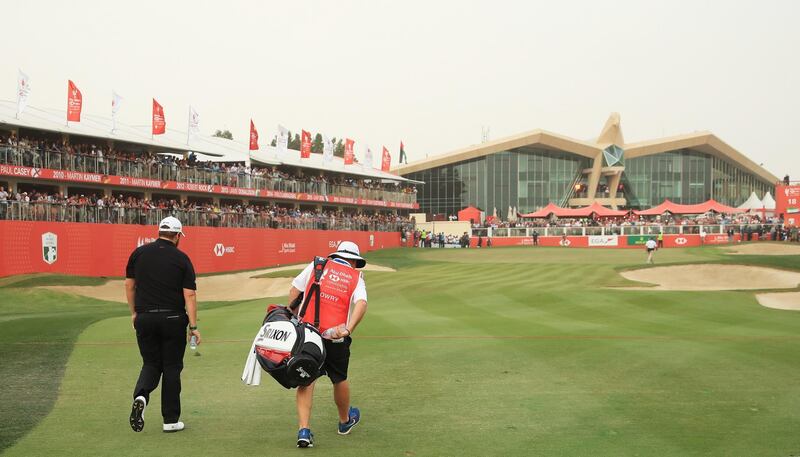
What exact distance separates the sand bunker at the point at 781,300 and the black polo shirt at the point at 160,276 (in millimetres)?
21527

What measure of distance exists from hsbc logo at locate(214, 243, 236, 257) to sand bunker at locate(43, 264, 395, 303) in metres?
2.64

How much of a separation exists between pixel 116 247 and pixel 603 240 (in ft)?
158

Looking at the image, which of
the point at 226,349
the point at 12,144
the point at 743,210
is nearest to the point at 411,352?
the point at 226,349

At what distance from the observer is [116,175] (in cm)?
4328

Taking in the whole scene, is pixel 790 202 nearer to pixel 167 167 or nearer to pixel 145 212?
pixel 167 167

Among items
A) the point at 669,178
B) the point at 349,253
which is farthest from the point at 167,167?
the point at 669,178

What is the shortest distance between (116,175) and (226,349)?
3155 centimetres

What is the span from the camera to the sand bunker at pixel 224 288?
34750mm

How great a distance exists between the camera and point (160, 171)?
152 feet

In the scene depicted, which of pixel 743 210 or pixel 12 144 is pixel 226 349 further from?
pixel 743 210

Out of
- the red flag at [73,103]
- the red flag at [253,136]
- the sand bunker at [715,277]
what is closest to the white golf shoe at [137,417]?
the sand bunker at [715,277]

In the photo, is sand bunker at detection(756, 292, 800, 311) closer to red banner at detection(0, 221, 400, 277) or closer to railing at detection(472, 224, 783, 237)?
red banner at detection(0, 221, 400, 277)

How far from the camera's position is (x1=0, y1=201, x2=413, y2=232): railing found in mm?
36375

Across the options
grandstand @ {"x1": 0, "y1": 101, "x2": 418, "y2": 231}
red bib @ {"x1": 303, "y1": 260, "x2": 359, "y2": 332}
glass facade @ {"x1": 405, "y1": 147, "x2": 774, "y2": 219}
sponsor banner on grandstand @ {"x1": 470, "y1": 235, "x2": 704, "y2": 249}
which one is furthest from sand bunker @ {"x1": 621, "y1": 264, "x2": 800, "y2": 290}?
glass facade @ {"x1": 405, "y1": 147, "x2": 774, "y2": 219}
